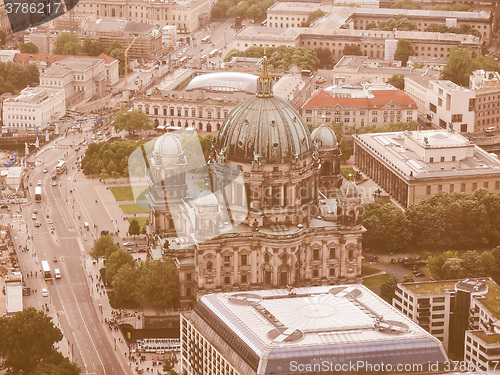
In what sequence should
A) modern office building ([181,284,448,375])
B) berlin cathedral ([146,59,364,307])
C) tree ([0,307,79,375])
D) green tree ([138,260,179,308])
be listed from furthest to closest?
green tree ([138,260,179,308]) → berlin cathedral ([146,59,364,307]) → tree ([0,307,79,375]) → modern office building ([181,284,448,375])

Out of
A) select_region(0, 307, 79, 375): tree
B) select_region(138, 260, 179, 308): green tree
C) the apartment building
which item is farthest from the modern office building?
select_region(138, 260, 179, 308): green tree

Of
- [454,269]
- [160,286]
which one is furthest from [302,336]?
[454,269]

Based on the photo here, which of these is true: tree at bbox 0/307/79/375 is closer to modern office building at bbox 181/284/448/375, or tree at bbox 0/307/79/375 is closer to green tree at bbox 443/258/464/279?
modern office building at bbox 181/284/448/375

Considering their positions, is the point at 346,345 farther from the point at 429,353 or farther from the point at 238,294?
the point at 238,294

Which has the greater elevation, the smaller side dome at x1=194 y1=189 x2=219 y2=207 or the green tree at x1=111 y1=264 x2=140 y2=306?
the smaller side dome at x1=194 y1=189 x2=219 y2=207

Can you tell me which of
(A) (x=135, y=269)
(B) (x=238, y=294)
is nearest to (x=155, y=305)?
(A) (x=135, y=269)
